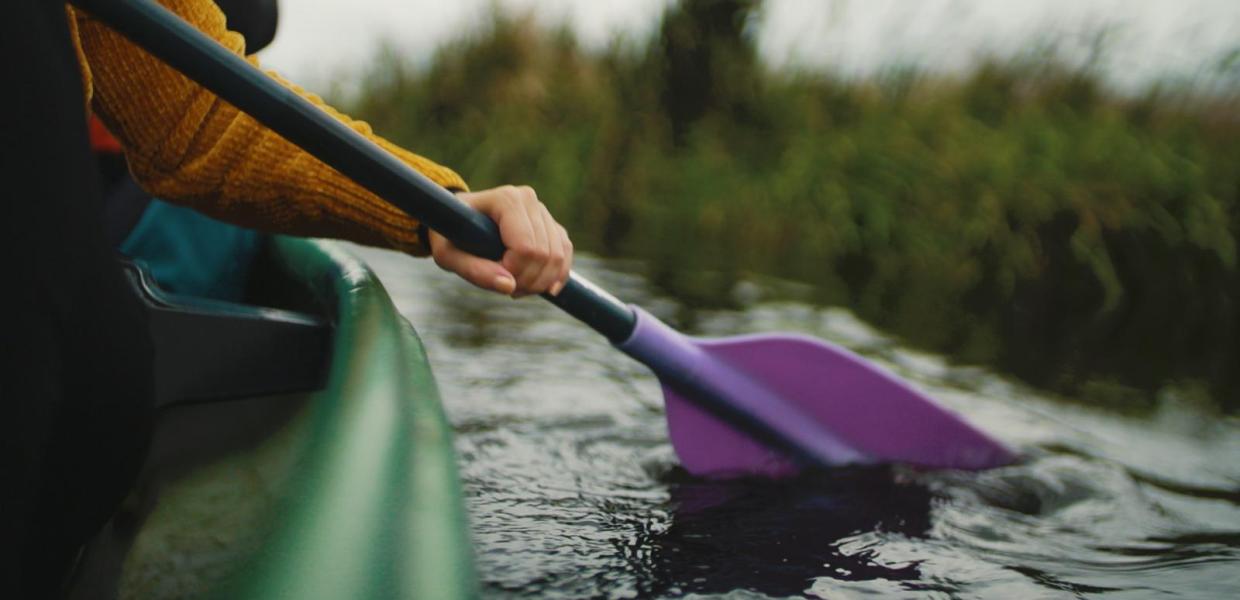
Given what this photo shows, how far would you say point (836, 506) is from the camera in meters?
1.38

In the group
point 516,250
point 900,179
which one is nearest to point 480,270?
point 516,250

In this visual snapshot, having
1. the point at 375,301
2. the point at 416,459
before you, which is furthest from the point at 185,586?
the point at 375,301

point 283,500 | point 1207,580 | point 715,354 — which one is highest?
point 715,354

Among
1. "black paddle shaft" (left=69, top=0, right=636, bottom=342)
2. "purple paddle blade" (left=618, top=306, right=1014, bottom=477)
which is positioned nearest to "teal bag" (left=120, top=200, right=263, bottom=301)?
"black paddle shaft" (left=69, top=0, right=636, bottom=342)

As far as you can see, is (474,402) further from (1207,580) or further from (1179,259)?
(1179,259)

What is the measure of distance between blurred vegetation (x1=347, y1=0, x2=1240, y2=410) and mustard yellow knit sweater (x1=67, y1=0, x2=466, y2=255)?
166 centimetres

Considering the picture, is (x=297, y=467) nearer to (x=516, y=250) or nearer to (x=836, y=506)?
(x=516, y=250)

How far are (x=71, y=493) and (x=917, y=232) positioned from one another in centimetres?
333

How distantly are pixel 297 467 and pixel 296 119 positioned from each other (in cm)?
31

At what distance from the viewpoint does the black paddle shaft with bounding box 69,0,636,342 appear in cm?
81

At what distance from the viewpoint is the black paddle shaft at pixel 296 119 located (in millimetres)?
813

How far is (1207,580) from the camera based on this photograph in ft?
3.77

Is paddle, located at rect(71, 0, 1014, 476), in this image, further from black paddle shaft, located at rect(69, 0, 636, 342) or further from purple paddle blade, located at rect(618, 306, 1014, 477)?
black paddle shaft, located at rect(69, 0, 636, 342)

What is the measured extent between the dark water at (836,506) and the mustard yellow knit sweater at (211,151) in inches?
15.6
